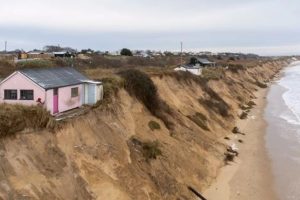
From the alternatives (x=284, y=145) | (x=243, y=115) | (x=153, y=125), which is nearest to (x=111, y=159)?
(x=153, y=125)

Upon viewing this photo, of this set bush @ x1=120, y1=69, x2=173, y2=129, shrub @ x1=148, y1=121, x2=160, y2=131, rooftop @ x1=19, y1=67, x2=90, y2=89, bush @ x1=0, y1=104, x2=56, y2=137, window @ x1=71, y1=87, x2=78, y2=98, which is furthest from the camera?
bush @ x1=120, y1=69, x2=173, y2=129

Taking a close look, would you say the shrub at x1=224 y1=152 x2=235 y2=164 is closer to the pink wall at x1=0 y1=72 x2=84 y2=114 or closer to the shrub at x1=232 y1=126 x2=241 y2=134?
the shrub at x1=232 y1=126 x2=241 y2=134

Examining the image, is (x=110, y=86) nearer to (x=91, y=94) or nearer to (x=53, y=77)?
(x=91, y=94)

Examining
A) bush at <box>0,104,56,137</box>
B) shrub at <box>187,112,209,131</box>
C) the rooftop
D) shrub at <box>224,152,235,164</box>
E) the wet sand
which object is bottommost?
the wet sand

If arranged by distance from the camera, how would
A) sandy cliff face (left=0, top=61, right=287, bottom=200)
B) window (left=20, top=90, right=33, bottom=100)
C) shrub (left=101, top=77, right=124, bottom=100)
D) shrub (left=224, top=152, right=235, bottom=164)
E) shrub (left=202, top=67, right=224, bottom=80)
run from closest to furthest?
1. sandy cliff face (left=0, top=61, right=287, bottom=200)
2. window (left=20, top=90, right=33, bottom=100)
3. shrub (left=101, top=77, right=124, bottom=100)
4. shrub (left=224, top=152, right=235, bottom=164)
5. shrub (left=202, top=67, right=224, bottom=80)

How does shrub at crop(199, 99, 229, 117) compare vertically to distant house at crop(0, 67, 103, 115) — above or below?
below

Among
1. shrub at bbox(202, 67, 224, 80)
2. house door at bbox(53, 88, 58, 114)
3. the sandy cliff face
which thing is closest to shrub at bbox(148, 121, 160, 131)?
the sandy cliff face

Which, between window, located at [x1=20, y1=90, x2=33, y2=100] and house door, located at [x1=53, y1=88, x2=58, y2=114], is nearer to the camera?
window, located at [x1=20, y1=90, x2=33, y2=100]
